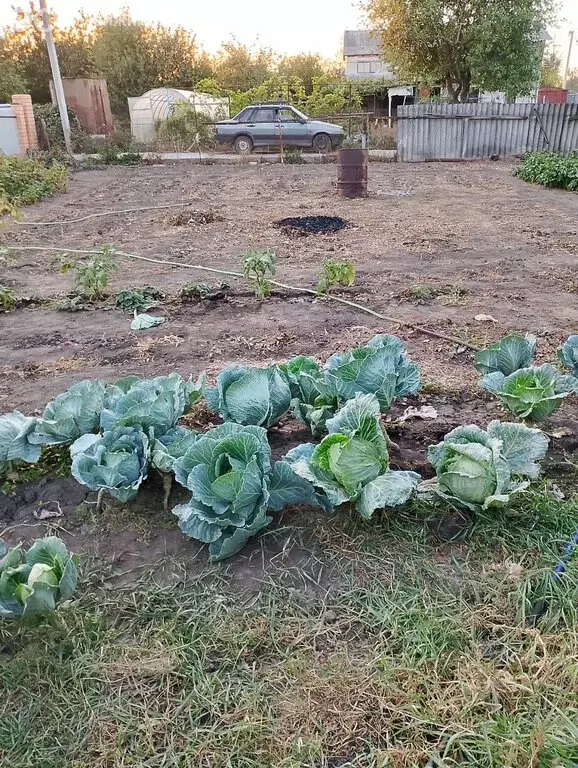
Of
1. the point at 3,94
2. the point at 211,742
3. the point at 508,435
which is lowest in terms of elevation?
the point at 211,742

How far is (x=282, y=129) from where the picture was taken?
661 inches

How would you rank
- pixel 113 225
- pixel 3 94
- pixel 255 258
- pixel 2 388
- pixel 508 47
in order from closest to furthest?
pixel 2 388, pixel 255 258, pixel 113 225, pixel 508 47, pixel 3 94

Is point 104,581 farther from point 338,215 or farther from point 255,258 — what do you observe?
point 338,215

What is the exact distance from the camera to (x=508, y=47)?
16.4 meters

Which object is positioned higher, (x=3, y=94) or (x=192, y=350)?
(x=3, y=94)

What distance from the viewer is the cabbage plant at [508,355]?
9.09 ft

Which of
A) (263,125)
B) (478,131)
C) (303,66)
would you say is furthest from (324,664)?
(303,66)

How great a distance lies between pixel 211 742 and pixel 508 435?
4.80ft

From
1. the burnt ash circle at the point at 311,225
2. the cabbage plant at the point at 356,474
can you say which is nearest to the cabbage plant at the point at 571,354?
the cabbage plant at the point at 356,474

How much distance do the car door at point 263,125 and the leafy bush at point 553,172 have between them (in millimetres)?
7652

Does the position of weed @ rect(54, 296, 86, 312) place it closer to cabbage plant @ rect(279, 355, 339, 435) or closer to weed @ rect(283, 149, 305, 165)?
cabbage plant @ rect(279, 355, 339, 435)

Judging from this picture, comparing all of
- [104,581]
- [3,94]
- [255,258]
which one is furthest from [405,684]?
[3,94]

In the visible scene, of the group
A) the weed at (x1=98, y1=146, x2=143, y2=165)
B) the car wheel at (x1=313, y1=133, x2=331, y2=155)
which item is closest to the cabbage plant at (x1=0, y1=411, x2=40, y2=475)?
the weed at (x1=98, y1=146, x2=143, y2=165)

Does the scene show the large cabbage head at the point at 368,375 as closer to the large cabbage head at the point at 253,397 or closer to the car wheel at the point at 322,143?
→ the large cabbage head at the point at 253,397
